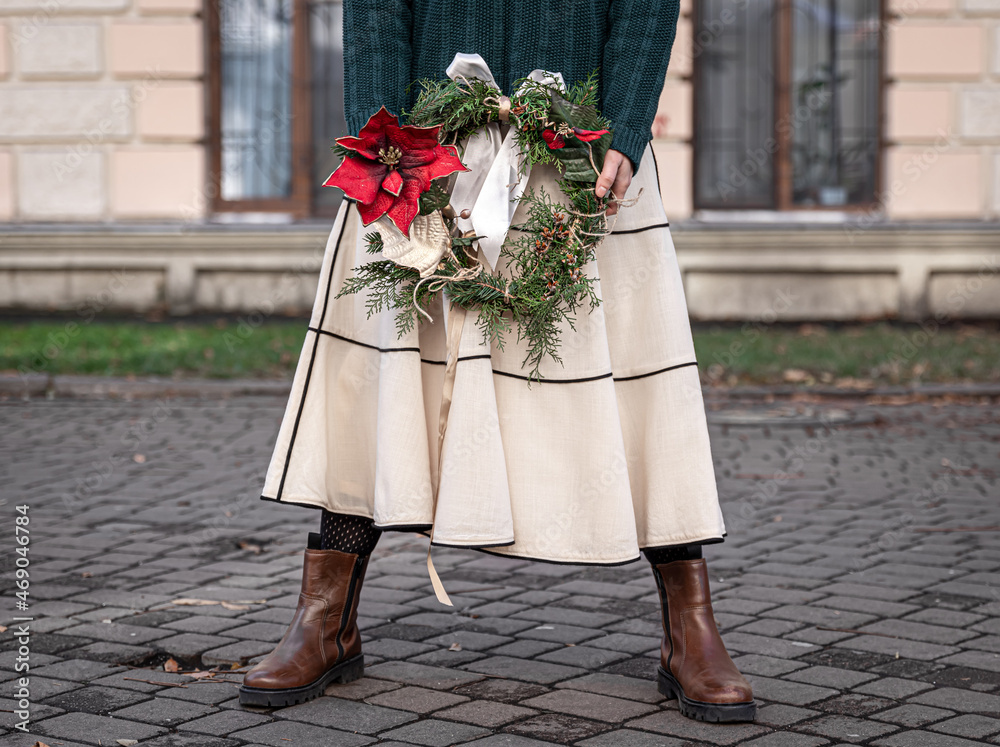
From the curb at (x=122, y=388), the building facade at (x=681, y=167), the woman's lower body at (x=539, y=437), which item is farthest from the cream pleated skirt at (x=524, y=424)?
the building facade at (x=681, y=167)

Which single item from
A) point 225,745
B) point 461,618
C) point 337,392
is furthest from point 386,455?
point 461,618

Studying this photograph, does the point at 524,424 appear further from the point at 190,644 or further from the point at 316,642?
the point at 190,644

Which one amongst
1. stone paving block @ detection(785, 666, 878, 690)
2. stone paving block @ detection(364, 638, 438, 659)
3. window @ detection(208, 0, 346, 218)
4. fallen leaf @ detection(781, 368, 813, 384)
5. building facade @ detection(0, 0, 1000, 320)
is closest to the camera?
stone paving block @ detection(785, 666, 878, 690)

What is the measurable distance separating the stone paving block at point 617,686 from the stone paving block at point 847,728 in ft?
1.18

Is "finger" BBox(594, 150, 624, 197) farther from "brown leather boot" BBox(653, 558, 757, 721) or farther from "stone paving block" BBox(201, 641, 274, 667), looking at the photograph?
"stone paving block" BBox(201, 641, 274, 667)

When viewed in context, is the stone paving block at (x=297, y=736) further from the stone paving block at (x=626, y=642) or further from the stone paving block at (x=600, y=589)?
the stone paving block at (x=600, y=589)

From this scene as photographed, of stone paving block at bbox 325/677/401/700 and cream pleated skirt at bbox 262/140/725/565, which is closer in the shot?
cream pleated skirt at bbox 262/140/725/565

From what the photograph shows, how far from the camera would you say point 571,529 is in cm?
270

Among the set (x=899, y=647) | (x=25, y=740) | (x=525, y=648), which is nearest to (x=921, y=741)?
(x=899, y=647)

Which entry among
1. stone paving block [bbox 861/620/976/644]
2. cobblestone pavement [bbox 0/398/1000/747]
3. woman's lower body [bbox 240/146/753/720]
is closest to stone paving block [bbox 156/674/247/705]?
cobblestone pavement [bbox 0/398/1000/747]

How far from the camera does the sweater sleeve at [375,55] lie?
9.04 feet

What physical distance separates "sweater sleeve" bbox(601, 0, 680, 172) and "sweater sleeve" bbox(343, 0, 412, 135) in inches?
18.3

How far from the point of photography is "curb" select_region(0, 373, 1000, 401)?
7.79 metres

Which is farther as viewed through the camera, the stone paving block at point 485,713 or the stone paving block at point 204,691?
the stone paving block at point 204,691
